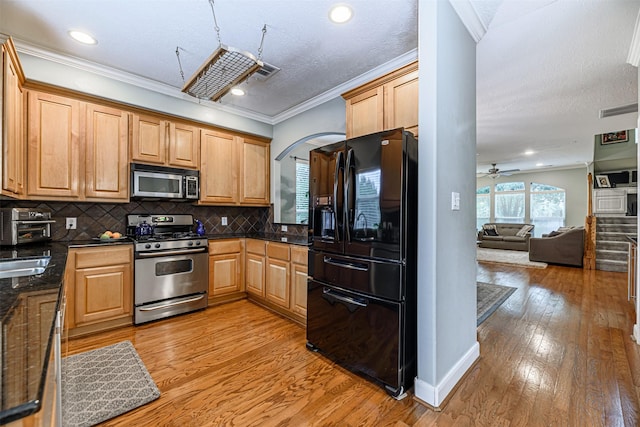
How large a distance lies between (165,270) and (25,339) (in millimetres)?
2587

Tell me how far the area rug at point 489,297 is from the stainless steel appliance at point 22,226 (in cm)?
432

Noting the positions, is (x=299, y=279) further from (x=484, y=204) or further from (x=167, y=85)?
(x=484, y=204)

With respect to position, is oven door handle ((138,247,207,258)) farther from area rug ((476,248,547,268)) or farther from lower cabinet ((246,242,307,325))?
area rug ((476,248,547,268))

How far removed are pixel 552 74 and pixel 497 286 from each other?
2985mm

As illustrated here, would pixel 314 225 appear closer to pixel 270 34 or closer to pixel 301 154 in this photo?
pixel 270 34

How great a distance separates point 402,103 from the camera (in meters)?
2.27

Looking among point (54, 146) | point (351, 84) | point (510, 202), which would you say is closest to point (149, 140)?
point (54, 146)

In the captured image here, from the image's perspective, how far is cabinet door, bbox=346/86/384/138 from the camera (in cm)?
242

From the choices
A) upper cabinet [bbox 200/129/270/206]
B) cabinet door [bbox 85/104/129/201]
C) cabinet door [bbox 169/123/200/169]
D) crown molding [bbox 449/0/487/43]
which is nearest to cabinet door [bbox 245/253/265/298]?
upper cabinet [bbox 200/129/270/206]

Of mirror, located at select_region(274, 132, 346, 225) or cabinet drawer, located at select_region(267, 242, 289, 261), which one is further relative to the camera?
mirror, located at select_region(274, 132, 346, 225)

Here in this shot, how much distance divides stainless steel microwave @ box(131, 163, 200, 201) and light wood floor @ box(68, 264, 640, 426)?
55.3 inches

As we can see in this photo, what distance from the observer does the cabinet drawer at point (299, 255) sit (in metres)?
2.84

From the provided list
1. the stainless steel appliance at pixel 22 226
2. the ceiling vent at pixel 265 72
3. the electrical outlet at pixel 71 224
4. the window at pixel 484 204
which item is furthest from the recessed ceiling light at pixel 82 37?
the window at pixel 484 204

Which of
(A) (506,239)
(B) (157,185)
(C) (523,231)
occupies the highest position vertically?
(B) (157,185)
